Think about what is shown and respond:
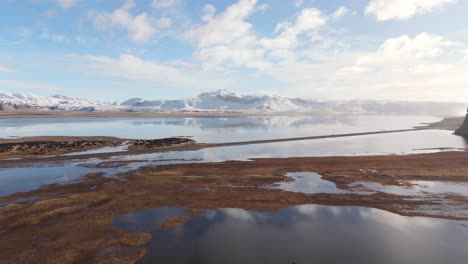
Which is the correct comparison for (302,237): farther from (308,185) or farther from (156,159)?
(156,159)

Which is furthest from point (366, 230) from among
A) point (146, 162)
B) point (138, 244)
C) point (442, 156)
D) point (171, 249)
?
point (442, 156)

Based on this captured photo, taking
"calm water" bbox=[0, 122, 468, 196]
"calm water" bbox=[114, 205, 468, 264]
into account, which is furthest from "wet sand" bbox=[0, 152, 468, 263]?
"calm water" bbox=[0, 122, 468, 196]

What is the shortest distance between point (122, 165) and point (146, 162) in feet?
10.3

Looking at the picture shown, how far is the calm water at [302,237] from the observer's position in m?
13.6

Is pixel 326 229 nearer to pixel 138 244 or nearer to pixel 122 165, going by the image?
pixel 138 244

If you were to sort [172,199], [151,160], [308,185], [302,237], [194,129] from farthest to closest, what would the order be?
[194,129]
[151,160]
[308,185]
[172,199]
[302,237]

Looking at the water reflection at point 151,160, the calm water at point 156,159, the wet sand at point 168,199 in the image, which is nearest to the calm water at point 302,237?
the wet sand at point 168,199

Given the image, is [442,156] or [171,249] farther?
[442,156]

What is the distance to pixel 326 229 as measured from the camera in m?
16.6

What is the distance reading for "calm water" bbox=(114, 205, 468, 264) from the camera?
13.6 meters

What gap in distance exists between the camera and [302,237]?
1562cm

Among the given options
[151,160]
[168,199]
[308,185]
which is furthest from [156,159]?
[308,185]

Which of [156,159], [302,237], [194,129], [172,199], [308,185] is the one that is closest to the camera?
[302,237]

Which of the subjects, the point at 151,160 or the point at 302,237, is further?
the point at 151,160
